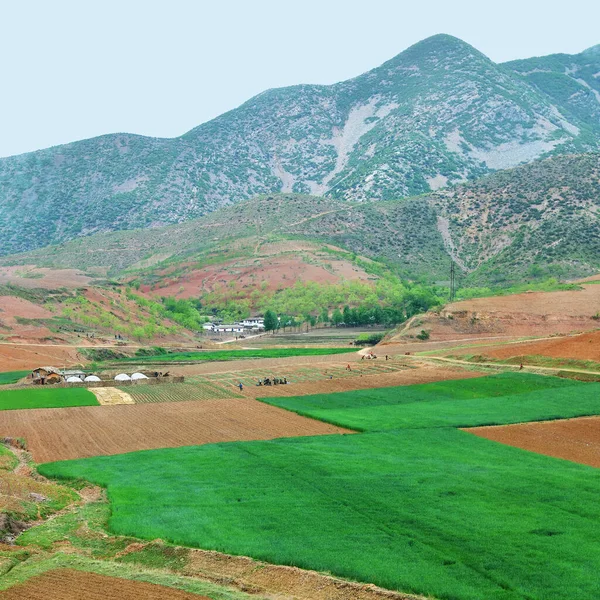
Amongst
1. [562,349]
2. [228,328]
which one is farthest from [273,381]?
[228,328]

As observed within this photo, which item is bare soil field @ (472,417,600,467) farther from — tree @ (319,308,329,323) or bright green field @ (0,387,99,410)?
tree @ (319,308,329,323)

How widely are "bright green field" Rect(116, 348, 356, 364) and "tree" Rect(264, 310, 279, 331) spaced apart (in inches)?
1255

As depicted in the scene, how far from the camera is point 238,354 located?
101 m

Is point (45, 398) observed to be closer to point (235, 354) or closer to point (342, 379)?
point (342, 379)

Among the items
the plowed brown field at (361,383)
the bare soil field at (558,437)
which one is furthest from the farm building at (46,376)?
the bare soil field at (558,437)

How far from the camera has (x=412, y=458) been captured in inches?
1358

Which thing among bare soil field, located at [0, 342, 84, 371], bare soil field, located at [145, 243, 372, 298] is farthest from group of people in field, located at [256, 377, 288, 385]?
bare soil field, located at [145, 243, 372, 298]

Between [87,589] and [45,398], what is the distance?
43.7 metres

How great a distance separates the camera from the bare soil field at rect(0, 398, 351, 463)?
41.7 metres

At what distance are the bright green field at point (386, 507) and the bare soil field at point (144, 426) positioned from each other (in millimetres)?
3407

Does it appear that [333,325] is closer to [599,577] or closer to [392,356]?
[392,356]

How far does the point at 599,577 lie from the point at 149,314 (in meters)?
124

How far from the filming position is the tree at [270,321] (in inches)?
5487

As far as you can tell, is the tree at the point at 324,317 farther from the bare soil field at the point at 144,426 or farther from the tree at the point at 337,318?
the bare soil field at the point at 144,426
